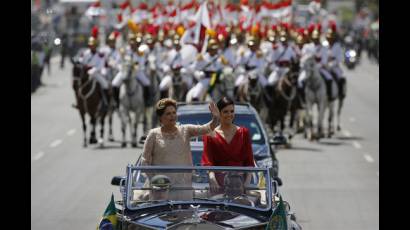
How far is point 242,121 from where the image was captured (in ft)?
65.5

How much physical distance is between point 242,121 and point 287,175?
514 centimetres

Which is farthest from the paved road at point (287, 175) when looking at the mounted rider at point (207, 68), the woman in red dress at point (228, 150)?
the woman in red dress at point (228, 150)

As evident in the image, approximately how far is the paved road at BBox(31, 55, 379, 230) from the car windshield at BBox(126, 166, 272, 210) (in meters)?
5.00

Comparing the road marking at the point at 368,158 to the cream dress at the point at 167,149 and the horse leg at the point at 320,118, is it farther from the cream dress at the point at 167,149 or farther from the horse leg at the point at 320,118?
the cream dress at the point at 167,149

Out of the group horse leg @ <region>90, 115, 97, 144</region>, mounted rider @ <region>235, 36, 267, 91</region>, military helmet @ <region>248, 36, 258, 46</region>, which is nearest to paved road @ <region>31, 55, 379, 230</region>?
horse leg @ <region>90, 115, 97, 144</region>

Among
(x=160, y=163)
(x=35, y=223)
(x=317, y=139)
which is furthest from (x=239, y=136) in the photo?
(x=317, y=139)

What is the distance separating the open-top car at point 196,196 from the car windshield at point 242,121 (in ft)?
19.2

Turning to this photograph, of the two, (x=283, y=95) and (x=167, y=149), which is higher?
(x=283, y=95)

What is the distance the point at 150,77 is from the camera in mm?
34938

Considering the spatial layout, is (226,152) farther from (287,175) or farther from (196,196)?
(287,175)

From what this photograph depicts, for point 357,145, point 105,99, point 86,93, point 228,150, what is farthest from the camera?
point 105,99

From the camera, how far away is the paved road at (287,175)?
1972 centimetres

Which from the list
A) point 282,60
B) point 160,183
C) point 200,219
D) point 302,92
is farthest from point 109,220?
point 282,60

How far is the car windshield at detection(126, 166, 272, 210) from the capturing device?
13.3 meters
